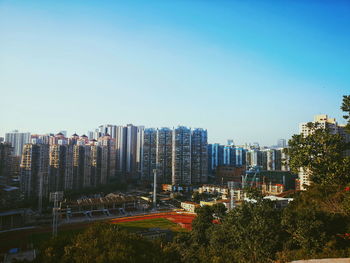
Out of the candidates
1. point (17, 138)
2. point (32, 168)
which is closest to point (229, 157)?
point (32, 168)

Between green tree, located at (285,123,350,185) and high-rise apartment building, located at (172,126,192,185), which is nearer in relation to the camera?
green tree, located at (285,123,350,185)

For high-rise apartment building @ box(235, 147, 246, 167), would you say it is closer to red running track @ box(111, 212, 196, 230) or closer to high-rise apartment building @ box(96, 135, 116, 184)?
high-rise apartment building @ box(96, 135, 116, 184)

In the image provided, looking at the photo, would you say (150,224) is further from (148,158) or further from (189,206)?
(148,158)

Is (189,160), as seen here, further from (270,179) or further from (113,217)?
(113,217)

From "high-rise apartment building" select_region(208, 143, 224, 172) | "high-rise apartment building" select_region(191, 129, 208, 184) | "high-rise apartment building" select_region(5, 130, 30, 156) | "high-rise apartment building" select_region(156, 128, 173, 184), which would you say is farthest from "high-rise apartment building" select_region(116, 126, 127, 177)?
"high-rise apartment building" select_region(208, 143, 224, 172)

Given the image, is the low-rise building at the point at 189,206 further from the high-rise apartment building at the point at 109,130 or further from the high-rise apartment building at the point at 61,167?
the high-rise apartment building at the point at 109,130

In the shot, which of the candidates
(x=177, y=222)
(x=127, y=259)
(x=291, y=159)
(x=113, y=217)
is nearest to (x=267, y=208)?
(x=291, y=159)
